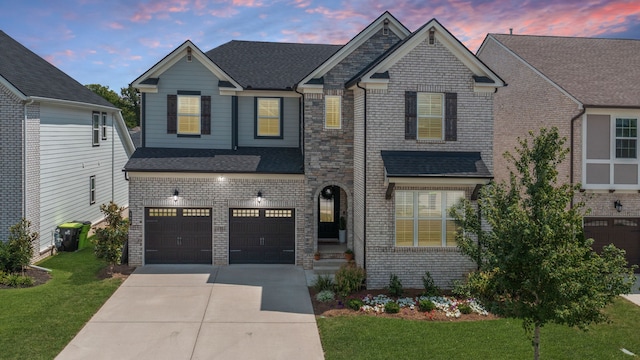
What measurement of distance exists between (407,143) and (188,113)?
887 centimetres

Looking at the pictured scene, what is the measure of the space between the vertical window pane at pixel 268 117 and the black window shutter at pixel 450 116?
709 cm

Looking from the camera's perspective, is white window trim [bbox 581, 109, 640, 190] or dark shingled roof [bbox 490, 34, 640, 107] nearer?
white window trim [bbox 581, 109, 640, 190]

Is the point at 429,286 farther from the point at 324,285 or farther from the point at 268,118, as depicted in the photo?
the point at 268,118

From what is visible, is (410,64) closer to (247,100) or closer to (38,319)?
(247,100)

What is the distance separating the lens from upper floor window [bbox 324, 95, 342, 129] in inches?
744

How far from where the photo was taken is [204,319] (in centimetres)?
1374

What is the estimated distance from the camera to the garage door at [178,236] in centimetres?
1950

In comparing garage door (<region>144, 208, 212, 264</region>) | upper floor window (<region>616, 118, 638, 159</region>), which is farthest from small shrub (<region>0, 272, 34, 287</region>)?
upper floor window (<region>616, 118, 638, 159</region>)

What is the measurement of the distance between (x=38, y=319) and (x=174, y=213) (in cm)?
686

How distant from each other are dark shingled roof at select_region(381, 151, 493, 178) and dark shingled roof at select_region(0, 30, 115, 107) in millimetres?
13684

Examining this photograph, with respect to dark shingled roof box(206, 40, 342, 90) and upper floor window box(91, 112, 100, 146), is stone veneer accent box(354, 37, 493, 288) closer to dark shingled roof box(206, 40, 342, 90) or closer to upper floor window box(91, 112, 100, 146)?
dark shingled roof box(206, 40, 342, 90)

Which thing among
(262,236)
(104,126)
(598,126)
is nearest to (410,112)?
(262,236)

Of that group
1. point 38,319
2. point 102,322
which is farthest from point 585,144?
point 38,319

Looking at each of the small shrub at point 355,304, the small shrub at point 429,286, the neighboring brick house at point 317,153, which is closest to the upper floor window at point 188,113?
the neighboring brick house at point 317,153
